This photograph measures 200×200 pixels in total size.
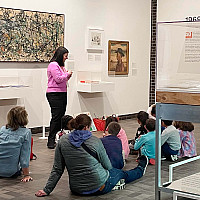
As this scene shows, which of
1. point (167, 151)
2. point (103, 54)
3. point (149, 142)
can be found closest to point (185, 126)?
point (167, 151)

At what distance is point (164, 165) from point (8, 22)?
154 inches

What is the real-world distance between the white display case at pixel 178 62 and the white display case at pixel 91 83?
5.54 meters

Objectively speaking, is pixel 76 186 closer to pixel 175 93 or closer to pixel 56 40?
pixel 175 93

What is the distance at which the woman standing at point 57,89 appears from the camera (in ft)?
25.3

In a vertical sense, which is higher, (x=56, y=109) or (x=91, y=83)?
(x=91, y=83)

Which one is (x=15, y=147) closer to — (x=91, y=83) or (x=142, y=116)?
(x=142, y=116)

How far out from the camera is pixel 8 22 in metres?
8.55

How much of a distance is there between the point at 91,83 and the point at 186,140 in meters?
3.50

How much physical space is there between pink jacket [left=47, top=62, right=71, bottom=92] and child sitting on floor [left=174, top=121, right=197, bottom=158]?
2023 millimetres

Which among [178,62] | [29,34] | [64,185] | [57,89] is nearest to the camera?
[178,62]

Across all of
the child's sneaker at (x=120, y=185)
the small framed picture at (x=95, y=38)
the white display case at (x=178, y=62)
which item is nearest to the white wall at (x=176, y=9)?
the small framed picture at (x=95, y=38)

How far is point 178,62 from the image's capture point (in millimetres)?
4168

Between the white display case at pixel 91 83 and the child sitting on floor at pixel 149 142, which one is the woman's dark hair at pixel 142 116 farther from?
the white display case at pixel 91 83

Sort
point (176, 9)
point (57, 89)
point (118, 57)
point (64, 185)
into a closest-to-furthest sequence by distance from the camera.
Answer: point (64, 185) < point (57, 89) < point (118, 57) < point (176, 9)
